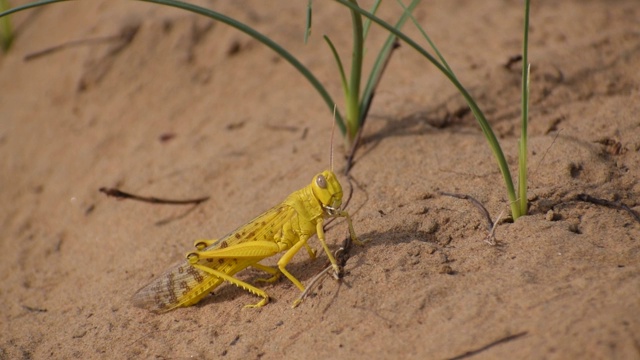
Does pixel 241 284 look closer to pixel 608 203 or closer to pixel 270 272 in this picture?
pixel 270 272

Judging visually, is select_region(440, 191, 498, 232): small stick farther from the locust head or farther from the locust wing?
the locust wing

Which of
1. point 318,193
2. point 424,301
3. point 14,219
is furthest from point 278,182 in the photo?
point 14,219

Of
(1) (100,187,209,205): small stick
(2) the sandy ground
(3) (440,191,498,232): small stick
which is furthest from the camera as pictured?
(1) (100,187,209,205): small stick

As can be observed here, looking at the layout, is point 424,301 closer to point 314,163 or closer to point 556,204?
point 556,204

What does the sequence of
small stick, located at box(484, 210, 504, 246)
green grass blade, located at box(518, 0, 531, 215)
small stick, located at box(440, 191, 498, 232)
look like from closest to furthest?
green grass blade, located at box(518, 0, 531, 215) < small stick, located at box(484, 210, 504, 246) < small stick, located at box(440, 191, 498, 232)

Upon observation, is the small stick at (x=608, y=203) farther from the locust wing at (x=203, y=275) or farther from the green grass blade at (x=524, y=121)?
the locust wing at (x=203, y=275)

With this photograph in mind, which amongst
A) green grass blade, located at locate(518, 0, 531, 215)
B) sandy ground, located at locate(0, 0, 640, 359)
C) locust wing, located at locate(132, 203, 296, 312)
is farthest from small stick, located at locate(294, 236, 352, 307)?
green grass blade, located at locate(518, 0, 531, 215)
